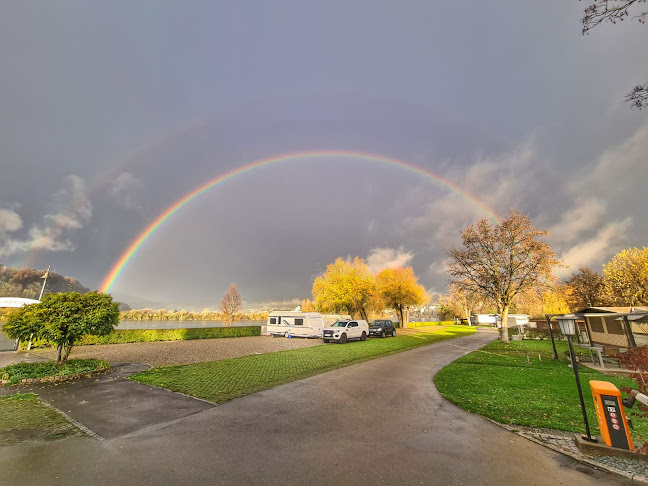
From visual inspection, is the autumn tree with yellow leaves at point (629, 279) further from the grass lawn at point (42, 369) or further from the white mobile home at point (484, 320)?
the grass lawn at point (42, 369)

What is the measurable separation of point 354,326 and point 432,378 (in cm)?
1701

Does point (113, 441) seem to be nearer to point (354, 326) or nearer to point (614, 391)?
point (614, 391)

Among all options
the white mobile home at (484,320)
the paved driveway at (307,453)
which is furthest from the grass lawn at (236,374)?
the white mobile home at (484,320)

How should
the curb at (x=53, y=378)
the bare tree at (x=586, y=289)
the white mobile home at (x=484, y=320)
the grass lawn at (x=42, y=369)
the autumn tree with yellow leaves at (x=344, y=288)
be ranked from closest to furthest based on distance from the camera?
the curb at (x=53, y=378) → the grass lawn at (x=42, y=369) → the bare tree at (x=586, y=289) → the autumn tree with yellow leaves at (x=344, y=288) → the white mobile home at (x=484, y=320)

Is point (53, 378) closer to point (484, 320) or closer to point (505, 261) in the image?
point (505, 261)

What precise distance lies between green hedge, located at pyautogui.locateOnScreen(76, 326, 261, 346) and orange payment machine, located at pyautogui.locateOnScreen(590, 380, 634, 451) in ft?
95.7

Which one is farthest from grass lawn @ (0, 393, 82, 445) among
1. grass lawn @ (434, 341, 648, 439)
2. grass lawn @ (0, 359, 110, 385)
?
grass lawn @ (434, 341, 648, 439)

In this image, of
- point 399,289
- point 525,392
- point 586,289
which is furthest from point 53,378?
point 586,289

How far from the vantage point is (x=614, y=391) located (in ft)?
17.3

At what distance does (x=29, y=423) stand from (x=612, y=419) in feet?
41.4

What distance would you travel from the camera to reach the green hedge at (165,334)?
25391mm

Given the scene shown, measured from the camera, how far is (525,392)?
375 inches

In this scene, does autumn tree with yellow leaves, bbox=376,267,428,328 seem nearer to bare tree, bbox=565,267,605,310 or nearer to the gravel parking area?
bare tree, bbox=565,267,605,310

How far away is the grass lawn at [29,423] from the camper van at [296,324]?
2385 centimetres
